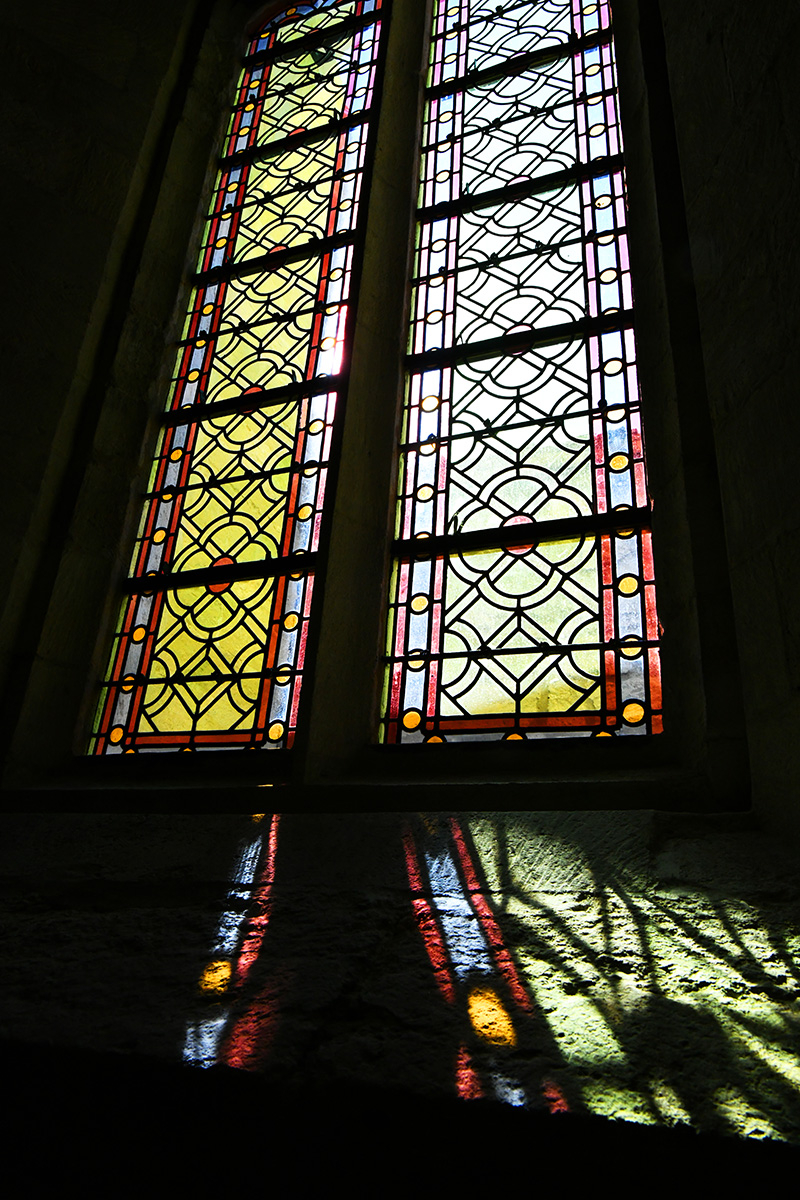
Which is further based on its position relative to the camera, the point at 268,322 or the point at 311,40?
the point at 311,40

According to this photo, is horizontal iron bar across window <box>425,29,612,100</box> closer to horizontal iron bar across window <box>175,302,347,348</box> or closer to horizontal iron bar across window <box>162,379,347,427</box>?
horizontal iron bar across window <box>175,302,347,348</box>

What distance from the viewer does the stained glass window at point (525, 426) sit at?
218 cm

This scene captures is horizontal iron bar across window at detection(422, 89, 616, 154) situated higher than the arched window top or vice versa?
horizontal iron bar across window at detection(422, 89, 616, 154)

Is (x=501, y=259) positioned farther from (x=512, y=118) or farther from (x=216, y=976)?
(x=216, y=976)

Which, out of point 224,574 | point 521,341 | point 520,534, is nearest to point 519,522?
point 520,534

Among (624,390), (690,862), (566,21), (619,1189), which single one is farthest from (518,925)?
(566,21)

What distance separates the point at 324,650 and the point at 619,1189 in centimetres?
166

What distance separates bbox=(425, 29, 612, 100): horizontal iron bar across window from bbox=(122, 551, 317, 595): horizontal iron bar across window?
2390 millimetres

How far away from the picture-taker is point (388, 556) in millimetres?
2555

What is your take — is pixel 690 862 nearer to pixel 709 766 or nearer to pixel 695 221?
pixel 709 766

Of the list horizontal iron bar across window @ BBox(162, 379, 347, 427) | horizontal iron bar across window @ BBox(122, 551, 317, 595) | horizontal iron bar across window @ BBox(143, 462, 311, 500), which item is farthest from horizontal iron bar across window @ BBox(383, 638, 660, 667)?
horizontal iron bar across window @ BBox(162, 379, 347, 427)

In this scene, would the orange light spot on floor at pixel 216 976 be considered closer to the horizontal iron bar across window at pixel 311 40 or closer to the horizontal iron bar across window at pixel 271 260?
the horizontal iron bar across window at pixel 271 260

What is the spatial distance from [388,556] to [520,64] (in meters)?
2.40

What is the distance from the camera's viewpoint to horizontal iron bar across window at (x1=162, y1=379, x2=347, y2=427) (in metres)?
2.93
